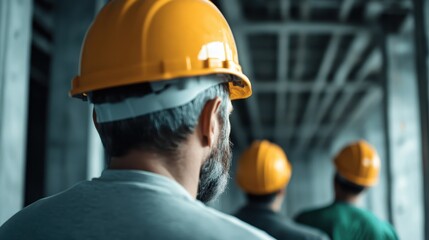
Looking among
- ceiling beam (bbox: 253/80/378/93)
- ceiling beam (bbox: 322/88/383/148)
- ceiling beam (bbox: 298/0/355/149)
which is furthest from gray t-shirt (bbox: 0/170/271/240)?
ceiling beam (bbox: 253/80/378/93)

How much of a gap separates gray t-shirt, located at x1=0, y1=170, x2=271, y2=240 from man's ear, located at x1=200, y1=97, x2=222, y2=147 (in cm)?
16

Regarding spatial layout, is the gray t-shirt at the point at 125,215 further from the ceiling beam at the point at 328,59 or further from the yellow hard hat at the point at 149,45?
the ceiling beam at the point at 328,59

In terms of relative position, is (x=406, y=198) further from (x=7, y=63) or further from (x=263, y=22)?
(x=7, y=63)

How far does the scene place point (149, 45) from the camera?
142cm

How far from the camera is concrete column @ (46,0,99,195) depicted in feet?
16.5

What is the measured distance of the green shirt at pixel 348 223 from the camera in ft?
13.3

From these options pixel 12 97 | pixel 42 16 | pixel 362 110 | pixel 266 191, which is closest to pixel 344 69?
pixel 362 110

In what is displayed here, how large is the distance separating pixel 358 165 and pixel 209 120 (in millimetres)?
3855

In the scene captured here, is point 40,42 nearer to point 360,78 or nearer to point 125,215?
point 125,215

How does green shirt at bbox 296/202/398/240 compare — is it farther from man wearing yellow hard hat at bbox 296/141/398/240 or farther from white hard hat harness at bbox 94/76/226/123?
white hard hat harness at bbox 94/76/226/123

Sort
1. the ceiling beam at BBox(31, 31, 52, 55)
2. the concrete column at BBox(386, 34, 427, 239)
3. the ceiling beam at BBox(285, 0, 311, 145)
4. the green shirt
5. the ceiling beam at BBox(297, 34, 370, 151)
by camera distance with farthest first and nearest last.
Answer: the ceiling beam at BBox(297, 34, 370, 151), the ceiling beam at BBox(285, 0, 311, 145), the ceiling beam at BBox(31, 31, 52, 55), the concrete column at BBox(386, 34, 427, 239), the green shirt

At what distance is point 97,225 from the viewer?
1.20 m

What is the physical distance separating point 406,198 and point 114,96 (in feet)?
22.1

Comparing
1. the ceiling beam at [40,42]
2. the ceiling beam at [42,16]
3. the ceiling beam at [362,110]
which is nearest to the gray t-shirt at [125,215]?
the ceiling beam at [42,16]
